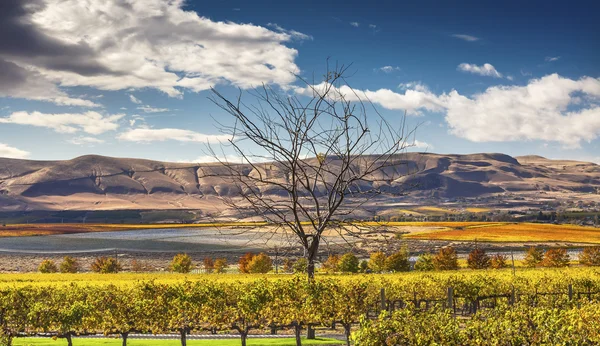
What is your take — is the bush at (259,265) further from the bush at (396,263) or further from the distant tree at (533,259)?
the distant tree at (533,259)

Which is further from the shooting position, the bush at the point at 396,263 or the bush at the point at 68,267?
the bush at the point at 68,267

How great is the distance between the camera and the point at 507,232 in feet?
491

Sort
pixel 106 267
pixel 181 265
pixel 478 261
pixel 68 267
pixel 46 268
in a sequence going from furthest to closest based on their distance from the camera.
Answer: pixel 68 267 < pixel 46 268 < pixel 181 265 < pixel 106 267 < pixel 478 261

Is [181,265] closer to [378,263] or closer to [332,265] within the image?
[332,265]

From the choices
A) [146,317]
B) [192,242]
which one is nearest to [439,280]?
[146,317]

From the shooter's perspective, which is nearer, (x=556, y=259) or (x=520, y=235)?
(x=556, y=259)

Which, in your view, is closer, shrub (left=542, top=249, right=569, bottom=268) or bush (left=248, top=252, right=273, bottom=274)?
shrub (left=542, top=249, right=569, bottom=268)

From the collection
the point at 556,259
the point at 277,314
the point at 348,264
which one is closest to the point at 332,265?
the point at 348,264

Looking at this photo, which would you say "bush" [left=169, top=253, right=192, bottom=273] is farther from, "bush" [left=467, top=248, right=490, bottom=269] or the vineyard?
the vineyard

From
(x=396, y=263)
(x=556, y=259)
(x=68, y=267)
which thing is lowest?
(x=68, y=267)

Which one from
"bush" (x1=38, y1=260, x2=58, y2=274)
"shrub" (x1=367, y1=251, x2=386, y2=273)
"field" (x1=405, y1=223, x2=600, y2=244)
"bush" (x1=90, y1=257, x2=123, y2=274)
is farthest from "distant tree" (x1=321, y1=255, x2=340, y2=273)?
"field" (x1=405, y1=223, x2=600, y2=244)

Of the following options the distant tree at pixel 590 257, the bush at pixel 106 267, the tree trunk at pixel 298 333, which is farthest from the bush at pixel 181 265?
the tree trunk at pixel 298 333

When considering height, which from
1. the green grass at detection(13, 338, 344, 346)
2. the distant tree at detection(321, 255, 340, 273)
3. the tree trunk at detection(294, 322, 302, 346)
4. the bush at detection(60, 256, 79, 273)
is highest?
the tree trunk at detection(294, 322, 302, 346)

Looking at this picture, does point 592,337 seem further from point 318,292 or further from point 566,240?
point 566,240
